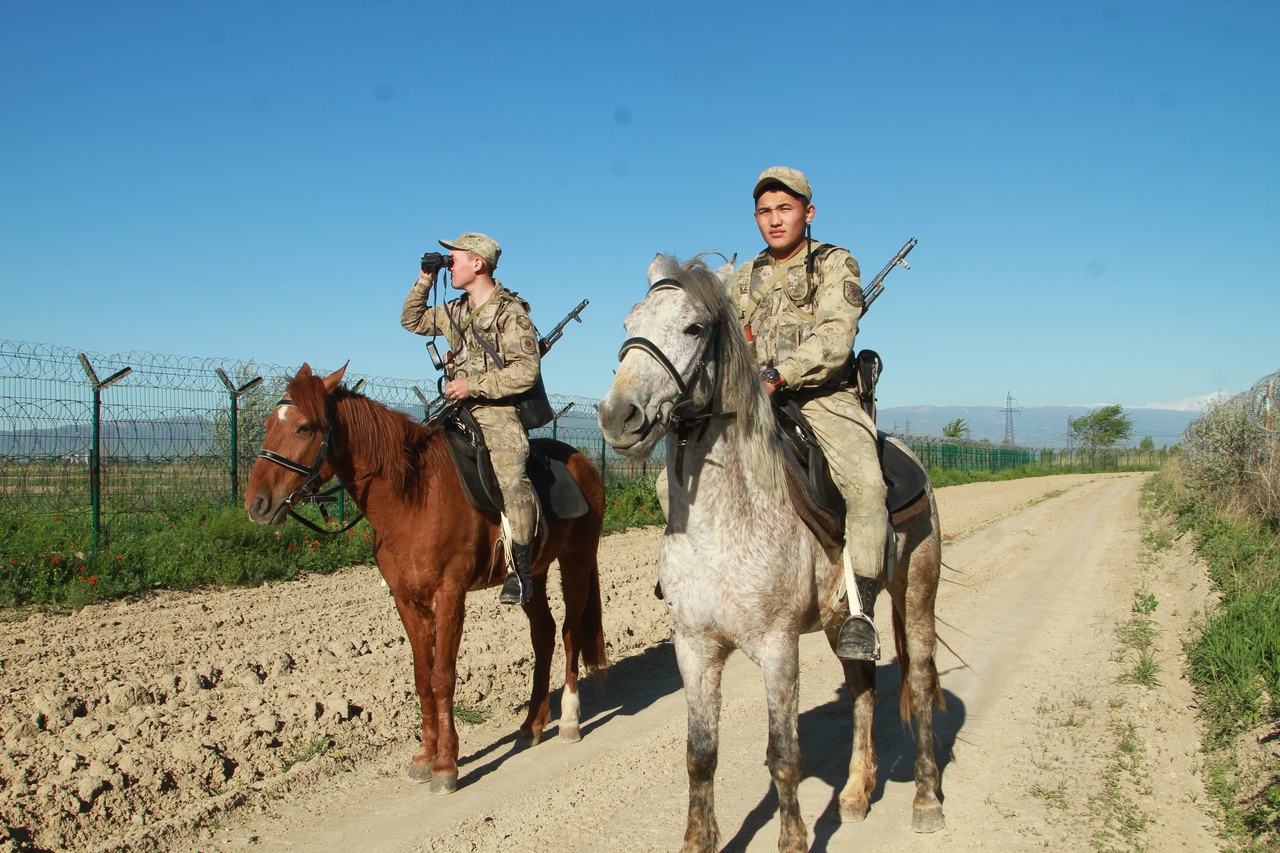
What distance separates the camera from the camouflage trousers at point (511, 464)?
5566mm

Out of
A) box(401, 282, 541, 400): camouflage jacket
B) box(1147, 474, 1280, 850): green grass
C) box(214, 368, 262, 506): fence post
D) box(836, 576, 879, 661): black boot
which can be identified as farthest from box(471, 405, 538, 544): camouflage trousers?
box(214, 368, 262, 506): fence post

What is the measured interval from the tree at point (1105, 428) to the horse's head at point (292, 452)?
105 meters

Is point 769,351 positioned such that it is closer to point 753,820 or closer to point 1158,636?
point 753,820

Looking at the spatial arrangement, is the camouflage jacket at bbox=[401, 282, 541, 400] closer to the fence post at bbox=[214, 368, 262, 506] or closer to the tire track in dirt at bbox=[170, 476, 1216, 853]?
the tire track in dirt at bbox=[170, 476, 1216, 853]

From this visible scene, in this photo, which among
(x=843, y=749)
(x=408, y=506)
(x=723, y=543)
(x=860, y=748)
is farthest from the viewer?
(x=843, y=749)

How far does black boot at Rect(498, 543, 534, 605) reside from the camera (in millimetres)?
5426

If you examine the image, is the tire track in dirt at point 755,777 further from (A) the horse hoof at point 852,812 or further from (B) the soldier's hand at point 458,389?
(B) the soldier's hand at point 458,389

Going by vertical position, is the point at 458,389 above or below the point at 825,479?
above

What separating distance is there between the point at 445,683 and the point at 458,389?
72.3 inches

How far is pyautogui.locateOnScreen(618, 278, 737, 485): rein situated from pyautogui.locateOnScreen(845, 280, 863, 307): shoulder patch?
0.89 meters

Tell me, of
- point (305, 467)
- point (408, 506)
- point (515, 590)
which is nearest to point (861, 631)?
point (515, 590)

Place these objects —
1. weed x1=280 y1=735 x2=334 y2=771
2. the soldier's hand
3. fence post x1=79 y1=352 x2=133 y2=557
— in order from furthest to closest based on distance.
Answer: fence post x1=79 y1=352 x2=133 y2=557 → the soldier's hand → weed x1=280 y1=735 x2=334 y2=771

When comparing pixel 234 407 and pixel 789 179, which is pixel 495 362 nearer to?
pixel 789 179

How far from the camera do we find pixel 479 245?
5.78 m
